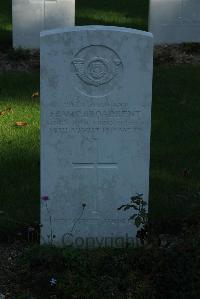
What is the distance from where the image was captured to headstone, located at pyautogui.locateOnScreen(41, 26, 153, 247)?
5.05 meters

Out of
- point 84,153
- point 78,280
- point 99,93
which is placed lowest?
point 78,280

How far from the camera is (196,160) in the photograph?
277 inches

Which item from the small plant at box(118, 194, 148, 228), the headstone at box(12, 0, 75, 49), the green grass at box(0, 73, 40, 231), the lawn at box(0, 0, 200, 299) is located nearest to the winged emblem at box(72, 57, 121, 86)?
the small plant at box(118, 194, 148, 228)

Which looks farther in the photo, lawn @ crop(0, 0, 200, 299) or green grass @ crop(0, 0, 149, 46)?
green grass @ crop(0, 0, 149, 46)

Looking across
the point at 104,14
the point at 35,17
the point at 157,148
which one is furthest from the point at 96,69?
the point at 104,14

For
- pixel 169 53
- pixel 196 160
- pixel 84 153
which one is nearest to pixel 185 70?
pixel 169 53

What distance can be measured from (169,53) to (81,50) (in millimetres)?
6339

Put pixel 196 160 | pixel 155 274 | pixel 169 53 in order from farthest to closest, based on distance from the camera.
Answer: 1. pixel 169 53
2. pixel 196 160
3. pixel 155 274

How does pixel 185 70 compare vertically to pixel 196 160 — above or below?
above

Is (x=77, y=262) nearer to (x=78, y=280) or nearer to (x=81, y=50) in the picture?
(x=78, y=280)

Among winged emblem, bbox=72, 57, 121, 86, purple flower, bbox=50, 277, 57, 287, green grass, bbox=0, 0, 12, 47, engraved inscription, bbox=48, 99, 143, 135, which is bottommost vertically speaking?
purple flower, bbox=50, 277, 57, 287

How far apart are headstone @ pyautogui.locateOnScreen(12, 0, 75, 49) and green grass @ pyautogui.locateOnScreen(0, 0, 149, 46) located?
0.35 metres

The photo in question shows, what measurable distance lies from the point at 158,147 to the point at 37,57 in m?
3.97

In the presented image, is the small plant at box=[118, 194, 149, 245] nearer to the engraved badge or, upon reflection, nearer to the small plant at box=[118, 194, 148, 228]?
the small plant at box=[118, 194, 148, 228]
